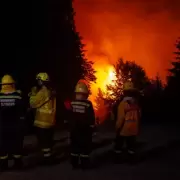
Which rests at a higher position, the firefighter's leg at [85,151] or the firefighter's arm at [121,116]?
the firefighter's arm at [121,116]

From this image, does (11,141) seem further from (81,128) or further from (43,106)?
(81,128)

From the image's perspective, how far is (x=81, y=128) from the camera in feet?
36.0

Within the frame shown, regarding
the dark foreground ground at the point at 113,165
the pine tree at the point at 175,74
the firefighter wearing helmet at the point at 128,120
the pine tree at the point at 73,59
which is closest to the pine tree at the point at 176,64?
the pine tree at the point at 175,74

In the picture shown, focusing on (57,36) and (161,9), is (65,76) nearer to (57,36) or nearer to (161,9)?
(57,36)

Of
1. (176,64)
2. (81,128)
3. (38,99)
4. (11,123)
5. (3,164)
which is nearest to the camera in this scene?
(3,164)

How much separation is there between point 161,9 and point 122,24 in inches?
99.4

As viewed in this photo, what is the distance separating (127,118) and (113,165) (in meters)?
1.15

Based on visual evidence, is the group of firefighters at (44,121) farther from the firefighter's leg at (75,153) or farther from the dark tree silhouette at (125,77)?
the dark tree silhouette at (125,77)

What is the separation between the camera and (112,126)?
68.5 ft

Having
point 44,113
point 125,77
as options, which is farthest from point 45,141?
point 125,77

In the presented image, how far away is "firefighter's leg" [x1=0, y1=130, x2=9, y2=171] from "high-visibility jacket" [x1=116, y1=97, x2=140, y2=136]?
2652 mm

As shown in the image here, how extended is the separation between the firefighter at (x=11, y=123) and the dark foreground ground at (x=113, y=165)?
1.66 ft

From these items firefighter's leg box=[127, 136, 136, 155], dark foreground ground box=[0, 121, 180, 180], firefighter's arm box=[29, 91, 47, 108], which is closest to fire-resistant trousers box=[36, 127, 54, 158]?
dark foreground ground box=[0, 121, 180, 180]

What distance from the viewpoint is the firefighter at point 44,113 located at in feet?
37.1
